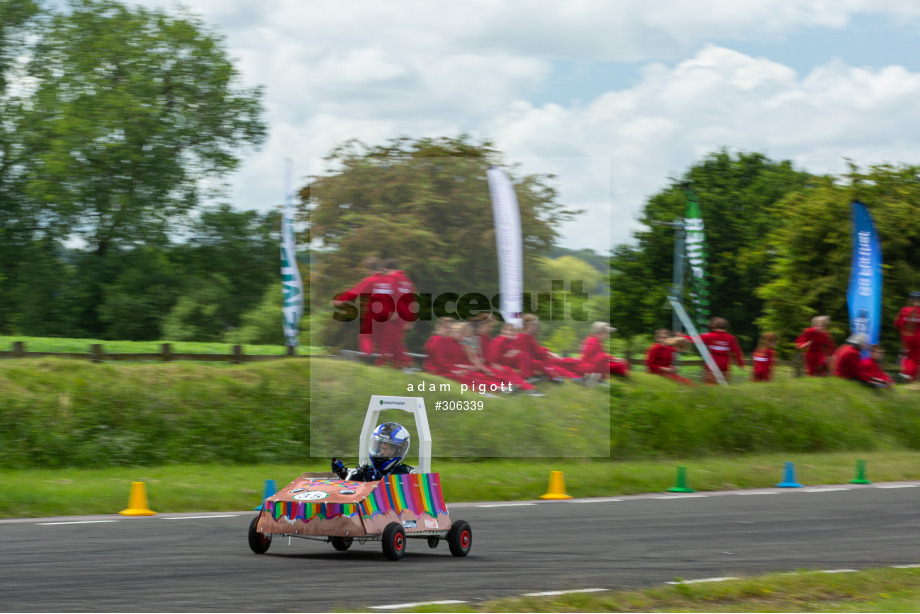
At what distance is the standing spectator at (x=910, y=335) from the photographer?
95.2 ft

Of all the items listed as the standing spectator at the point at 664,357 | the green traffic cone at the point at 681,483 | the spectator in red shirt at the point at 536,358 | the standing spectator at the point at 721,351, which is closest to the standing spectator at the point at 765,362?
the standing spectator at the point at 721,351

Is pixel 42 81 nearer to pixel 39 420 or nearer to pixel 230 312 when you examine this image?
pixel 230 312

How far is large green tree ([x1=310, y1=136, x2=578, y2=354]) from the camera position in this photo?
21766 millimetres

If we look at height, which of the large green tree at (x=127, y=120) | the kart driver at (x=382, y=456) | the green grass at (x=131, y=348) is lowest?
the kart driver at (x=382, y=456)

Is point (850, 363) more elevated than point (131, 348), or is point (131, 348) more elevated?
point (131, 348)

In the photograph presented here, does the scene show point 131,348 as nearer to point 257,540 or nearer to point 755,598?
point 257,540

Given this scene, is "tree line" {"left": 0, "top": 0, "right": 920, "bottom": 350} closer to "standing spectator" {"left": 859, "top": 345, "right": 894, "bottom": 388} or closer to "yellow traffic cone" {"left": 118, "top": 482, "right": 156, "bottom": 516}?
"standing spectator" {"left": 859, "top": 345, "right": 894, "bottom": 388}

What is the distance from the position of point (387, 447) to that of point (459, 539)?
1.21 m

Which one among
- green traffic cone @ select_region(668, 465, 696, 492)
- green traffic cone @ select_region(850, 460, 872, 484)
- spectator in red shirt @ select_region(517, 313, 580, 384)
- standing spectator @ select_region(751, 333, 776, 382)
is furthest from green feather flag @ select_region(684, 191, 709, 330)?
green traffic cone @ select_region(668, 465, 696, 492)

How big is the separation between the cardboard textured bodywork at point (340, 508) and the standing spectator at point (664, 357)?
49.2 feet

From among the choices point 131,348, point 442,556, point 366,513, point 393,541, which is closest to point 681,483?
point 442,556

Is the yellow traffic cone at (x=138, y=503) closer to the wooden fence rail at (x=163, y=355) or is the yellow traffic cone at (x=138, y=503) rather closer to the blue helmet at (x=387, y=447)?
Result: the blue helmet at (x=387, y=447)

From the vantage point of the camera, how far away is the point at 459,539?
11.1 m

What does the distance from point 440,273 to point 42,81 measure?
74.1ft
